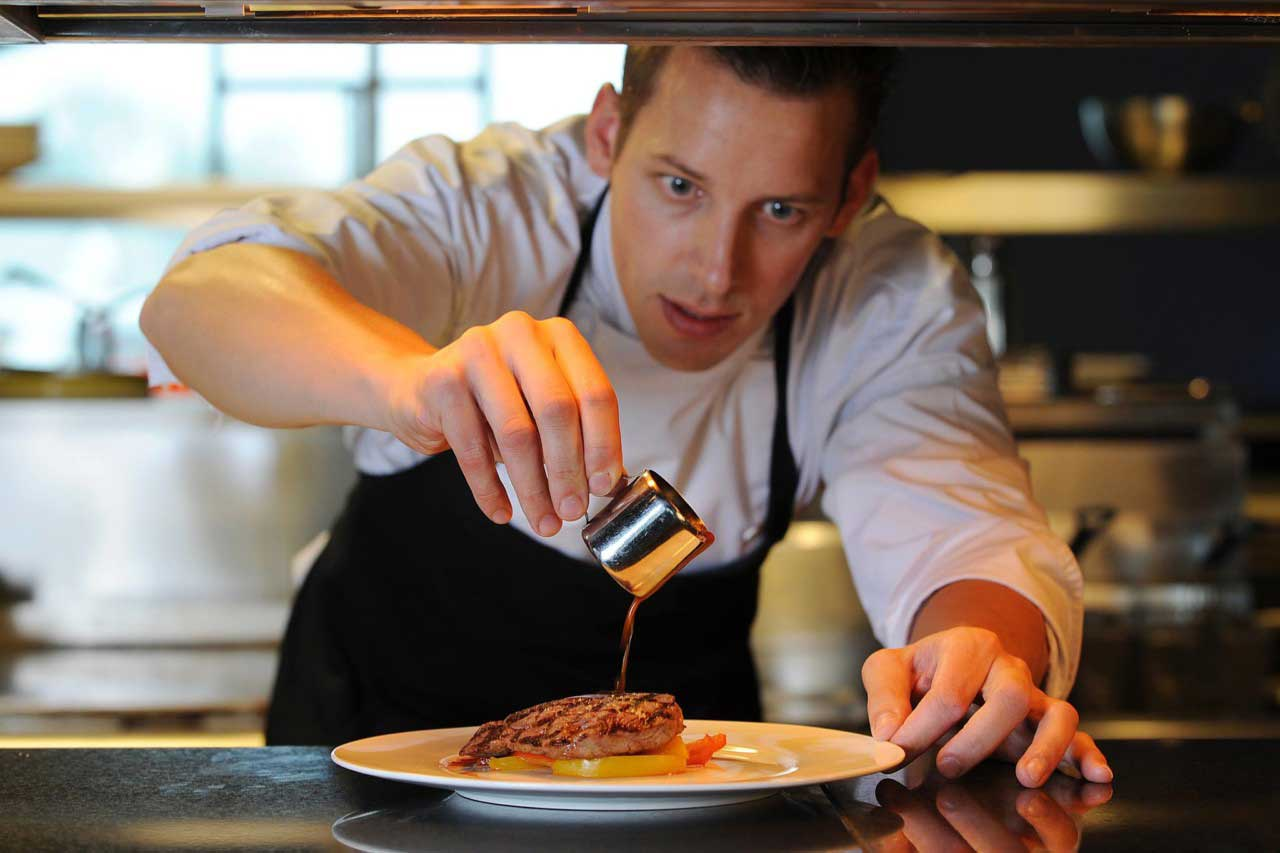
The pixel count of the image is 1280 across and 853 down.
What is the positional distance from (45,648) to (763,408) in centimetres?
186

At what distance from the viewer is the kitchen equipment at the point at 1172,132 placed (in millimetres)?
3352

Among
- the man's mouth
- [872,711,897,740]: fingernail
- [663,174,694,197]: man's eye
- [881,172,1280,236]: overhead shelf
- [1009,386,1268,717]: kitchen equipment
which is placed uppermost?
[881,172,1280,236]: overhead shelf

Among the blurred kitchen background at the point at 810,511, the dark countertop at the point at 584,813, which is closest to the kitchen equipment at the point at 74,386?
the blurred kitchen background at the point at 810,511

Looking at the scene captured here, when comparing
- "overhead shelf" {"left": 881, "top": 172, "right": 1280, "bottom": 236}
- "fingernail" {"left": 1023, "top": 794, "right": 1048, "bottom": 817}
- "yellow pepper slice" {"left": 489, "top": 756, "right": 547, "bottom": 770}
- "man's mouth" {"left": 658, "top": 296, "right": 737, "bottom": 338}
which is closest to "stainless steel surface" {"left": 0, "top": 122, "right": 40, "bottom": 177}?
"overhead shelf" {"left": 881, "top": 172, "right": 1280, "bottom": 236}

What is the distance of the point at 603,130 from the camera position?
152 cm

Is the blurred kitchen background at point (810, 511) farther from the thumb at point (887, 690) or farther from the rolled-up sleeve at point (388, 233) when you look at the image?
the thumb at point (887, 690)

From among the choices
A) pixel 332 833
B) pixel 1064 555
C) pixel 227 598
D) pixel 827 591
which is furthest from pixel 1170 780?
pixel 227 598

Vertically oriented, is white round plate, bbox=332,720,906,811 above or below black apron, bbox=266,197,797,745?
above

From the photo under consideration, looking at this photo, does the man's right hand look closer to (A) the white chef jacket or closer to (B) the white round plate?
(B) the white round plate

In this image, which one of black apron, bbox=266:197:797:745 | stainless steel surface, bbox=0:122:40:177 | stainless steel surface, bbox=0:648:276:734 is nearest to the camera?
black apron, bbox=266:197:797:745

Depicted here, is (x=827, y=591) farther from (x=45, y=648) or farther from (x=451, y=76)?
(x=451, y=76)

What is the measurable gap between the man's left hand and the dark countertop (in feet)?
0.06

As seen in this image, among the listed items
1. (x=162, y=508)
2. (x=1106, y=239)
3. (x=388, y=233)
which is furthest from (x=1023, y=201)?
(x=388, y=233)

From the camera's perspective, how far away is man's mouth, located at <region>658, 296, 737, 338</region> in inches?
56.2
